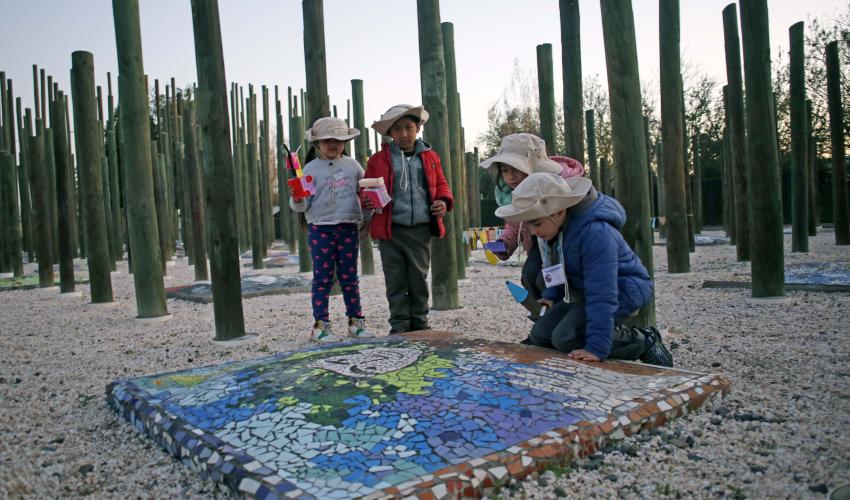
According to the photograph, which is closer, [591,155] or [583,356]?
[583,356]

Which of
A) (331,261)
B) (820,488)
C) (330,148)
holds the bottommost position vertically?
(820,488)

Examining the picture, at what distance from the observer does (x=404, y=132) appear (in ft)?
14.6

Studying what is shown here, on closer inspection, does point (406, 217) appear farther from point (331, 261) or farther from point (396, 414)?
point (396, 414)

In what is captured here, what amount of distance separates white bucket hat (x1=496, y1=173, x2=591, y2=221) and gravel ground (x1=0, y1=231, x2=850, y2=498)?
3.43 ft

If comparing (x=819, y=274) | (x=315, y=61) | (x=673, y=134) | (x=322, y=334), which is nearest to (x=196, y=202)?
(x=315, y=61)

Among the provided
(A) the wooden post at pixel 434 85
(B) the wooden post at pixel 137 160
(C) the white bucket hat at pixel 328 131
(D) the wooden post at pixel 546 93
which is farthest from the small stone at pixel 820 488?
(B) the wooden post at pixel 137 160

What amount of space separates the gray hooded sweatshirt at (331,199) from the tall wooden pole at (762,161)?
10.1 feet

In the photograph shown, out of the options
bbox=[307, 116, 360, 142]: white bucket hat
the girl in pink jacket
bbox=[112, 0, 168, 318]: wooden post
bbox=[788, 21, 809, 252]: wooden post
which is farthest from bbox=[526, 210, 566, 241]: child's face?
bbox=[788, 21, 809, 252]: wooden post

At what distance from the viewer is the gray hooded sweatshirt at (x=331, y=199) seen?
14.8 feet

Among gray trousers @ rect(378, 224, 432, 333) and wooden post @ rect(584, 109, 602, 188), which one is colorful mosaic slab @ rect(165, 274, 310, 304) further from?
wooden post @ rect(584, 109, 602, 188)

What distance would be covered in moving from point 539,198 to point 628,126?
4.72 ft

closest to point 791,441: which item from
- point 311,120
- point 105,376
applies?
point 105,376

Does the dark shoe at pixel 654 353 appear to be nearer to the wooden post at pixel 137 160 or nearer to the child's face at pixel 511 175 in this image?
the child's face at pixel 511 175

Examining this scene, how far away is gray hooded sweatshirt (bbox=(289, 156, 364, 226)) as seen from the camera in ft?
14.8
